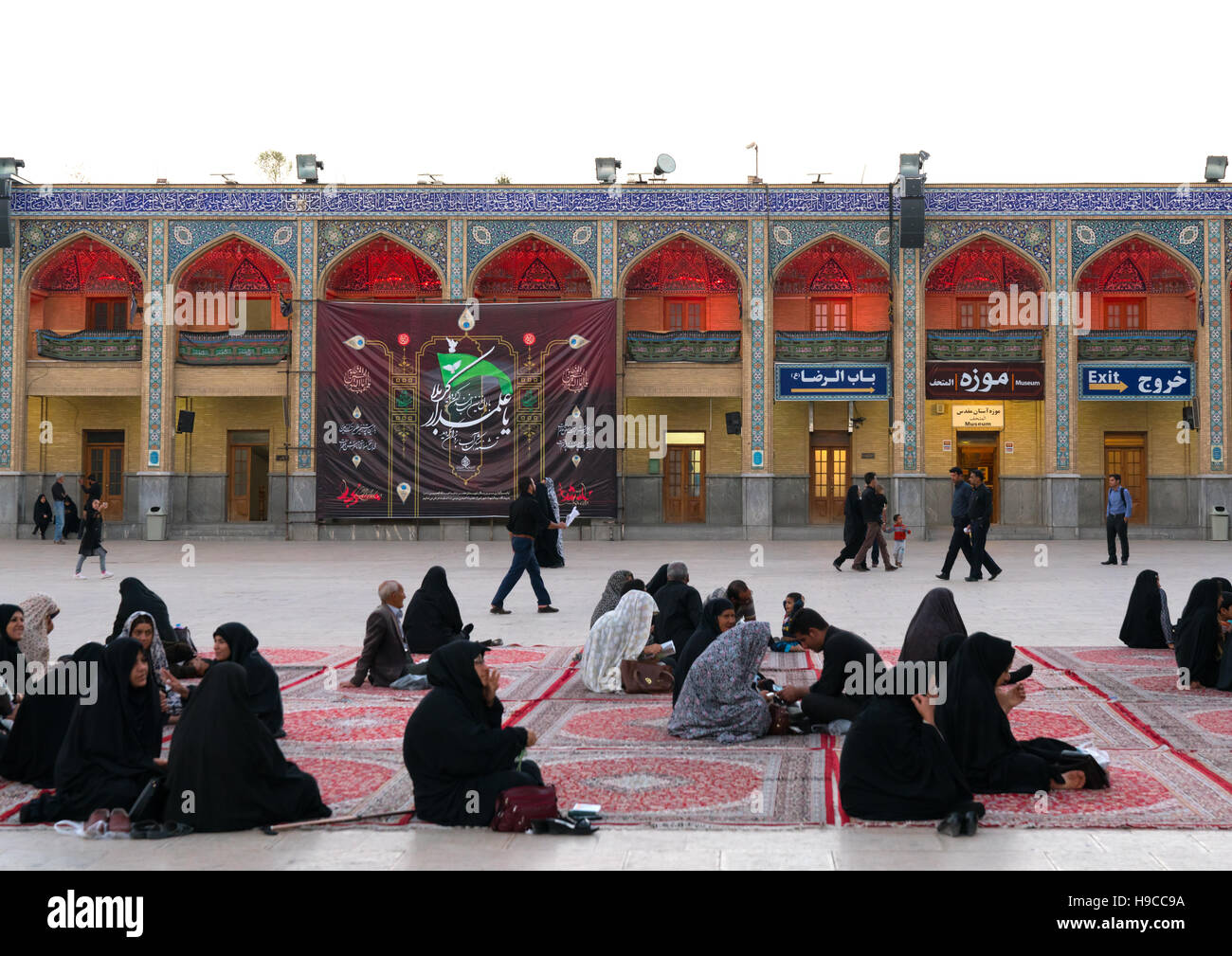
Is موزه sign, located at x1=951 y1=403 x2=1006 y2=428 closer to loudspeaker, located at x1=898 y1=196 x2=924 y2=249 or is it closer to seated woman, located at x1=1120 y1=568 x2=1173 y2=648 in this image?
loudspeaker, located at x1=898 y1=196 x2=924 y2=249

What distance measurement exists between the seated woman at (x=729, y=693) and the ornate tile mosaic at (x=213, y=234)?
53.4 feet

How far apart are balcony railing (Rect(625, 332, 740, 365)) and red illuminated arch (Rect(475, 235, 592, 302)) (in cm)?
127

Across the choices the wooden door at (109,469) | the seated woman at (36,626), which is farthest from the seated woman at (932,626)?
the wooden door at (109,469)

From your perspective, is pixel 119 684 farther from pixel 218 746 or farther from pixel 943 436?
pixel 943 436

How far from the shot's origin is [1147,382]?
19516mm

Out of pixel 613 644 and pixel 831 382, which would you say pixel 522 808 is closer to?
pixel 613 644

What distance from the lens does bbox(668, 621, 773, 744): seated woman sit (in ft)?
16.9

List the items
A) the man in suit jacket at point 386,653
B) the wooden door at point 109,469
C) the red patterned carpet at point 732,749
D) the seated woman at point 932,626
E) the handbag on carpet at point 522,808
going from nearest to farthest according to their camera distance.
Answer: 1. the handbag on carpet at point 522,808
2. the red patterned carpet at point 732,749
3. the seated woman at point 932,626
4. the man in suit jacket at point 386,653
5. the wooden door at point 109,469

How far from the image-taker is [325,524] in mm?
19531

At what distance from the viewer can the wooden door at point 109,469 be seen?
21.3 m

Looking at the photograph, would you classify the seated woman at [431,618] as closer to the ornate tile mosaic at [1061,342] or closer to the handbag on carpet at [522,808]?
the handbag on carpet at [522,808]

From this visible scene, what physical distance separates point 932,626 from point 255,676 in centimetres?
289

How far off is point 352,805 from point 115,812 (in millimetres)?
733
